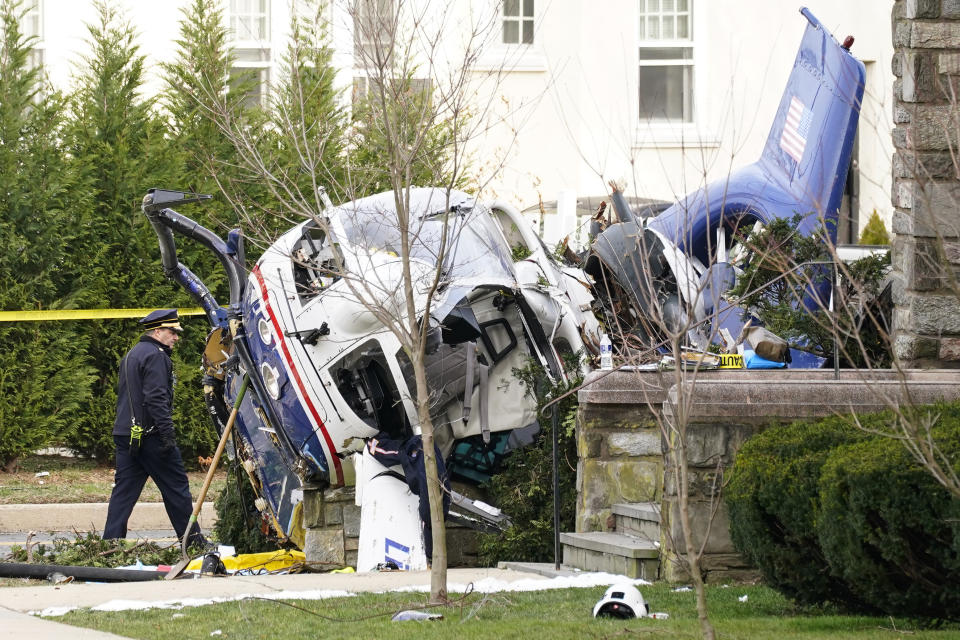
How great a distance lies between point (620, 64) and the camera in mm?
21641

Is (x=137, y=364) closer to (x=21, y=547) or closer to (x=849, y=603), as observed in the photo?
(x=21, y=547)

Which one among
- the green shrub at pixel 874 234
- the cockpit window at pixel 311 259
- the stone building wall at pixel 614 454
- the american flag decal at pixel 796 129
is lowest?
the stone building wall at pixel 614 454

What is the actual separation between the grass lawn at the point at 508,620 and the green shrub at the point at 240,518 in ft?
13.6

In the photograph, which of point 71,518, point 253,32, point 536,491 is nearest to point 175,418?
point 71,518

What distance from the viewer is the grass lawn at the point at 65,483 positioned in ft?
44.1

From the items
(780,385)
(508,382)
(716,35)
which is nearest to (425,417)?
(780,385)

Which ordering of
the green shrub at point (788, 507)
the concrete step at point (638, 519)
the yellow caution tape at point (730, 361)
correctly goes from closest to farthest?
the green shrub at point (788, 507), the concrete step at point (638, 519), the yellow caution tape at point (730, 361)

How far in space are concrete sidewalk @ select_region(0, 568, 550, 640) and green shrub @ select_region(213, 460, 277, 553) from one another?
2.81 meters

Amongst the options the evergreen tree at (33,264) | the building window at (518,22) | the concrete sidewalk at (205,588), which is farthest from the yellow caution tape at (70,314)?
the building window at (518,22)

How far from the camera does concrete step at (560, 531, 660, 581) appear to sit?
8.36m

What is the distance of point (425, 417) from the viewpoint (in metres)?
7.35

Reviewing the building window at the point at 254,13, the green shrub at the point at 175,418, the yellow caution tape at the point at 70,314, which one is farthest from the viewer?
the building window at the point at 254,13

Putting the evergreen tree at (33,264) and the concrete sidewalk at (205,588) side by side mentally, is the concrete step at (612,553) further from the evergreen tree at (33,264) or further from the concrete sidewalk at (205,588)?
the evergreen tree at (33,264)

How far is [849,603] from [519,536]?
130 inches
